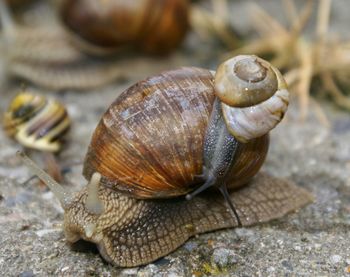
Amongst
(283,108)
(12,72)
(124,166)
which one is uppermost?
(283,108)

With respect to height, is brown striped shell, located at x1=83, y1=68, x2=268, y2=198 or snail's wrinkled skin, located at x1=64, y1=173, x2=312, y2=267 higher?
brown striped shell, located at x1=83, y1=68, x2=268, y2=198

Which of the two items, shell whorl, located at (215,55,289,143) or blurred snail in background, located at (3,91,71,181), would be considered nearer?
shell whorl, located at (215,55,289,143)

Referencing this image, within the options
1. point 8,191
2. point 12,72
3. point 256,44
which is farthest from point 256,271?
point 12,72

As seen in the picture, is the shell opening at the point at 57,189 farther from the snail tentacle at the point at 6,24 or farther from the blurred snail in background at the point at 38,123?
the snail tentacle at the point at 6,24

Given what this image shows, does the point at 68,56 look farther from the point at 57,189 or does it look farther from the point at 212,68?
the point at 57,189

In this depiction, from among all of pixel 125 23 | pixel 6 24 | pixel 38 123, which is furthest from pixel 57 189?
pixel 6 24

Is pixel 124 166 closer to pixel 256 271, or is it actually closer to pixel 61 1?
pixel 256 271

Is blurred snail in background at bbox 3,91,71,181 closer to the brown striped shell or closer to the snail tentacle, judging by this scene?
the brown striped shell

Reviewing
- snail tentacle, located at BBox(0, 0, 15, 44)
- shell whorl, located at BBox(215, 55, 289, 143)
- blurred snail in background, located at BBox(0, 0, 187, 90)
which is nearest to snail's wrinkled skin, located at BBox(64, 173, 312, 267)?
shell whorl, located at BBox(215, 55, 289, 143)
